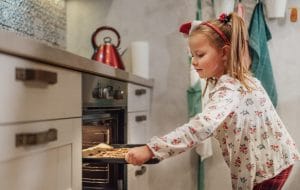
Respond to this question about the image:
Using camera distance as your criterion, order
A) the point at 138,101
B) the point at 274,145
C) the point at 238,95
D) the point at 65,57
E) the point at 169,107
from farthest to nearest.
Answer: the point at 169,107 → the point at 138,101 → the point at 274,145 → the point at 238,95 → the point at 65,57

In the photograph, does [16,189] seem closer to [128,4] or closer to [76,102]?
[76,102]

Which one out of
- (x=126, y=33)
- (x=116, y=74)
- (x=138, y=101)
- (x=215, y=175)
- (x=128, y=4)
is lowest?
(x=215, y=175)

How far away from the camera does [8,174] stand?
754mm

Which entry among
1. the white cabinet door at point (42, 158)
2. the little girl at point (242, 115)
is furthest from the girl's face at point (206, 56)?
the white cabinet door at point (42, 158)

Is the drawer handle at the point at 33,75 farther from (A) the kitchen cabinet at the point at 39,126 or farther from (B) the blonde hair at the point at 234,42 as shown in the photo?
(B) the blonde hair at the point at 234,42

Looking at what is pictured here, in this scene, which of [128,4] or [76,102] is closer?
[76,102]

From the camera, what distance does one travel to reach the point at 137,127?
185 centimetres

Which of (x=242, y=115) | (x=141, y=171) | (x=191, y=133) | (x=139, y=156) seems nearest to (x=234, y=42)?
(x=242, y=115)

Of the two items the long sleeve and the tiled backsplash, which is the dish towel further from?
the tiled backsplash

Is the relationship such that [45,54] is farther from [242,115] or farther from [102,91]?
[242,115]

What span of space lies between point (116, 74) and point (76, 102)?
1.26ft

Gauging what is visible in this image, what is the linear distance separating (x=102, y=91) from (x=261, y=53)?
977 mm

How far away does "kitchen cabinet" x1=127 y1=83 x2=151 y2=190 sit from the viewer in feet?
5.55

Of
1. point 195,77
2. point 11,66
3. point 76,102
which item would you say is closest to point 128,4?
point 195,77
